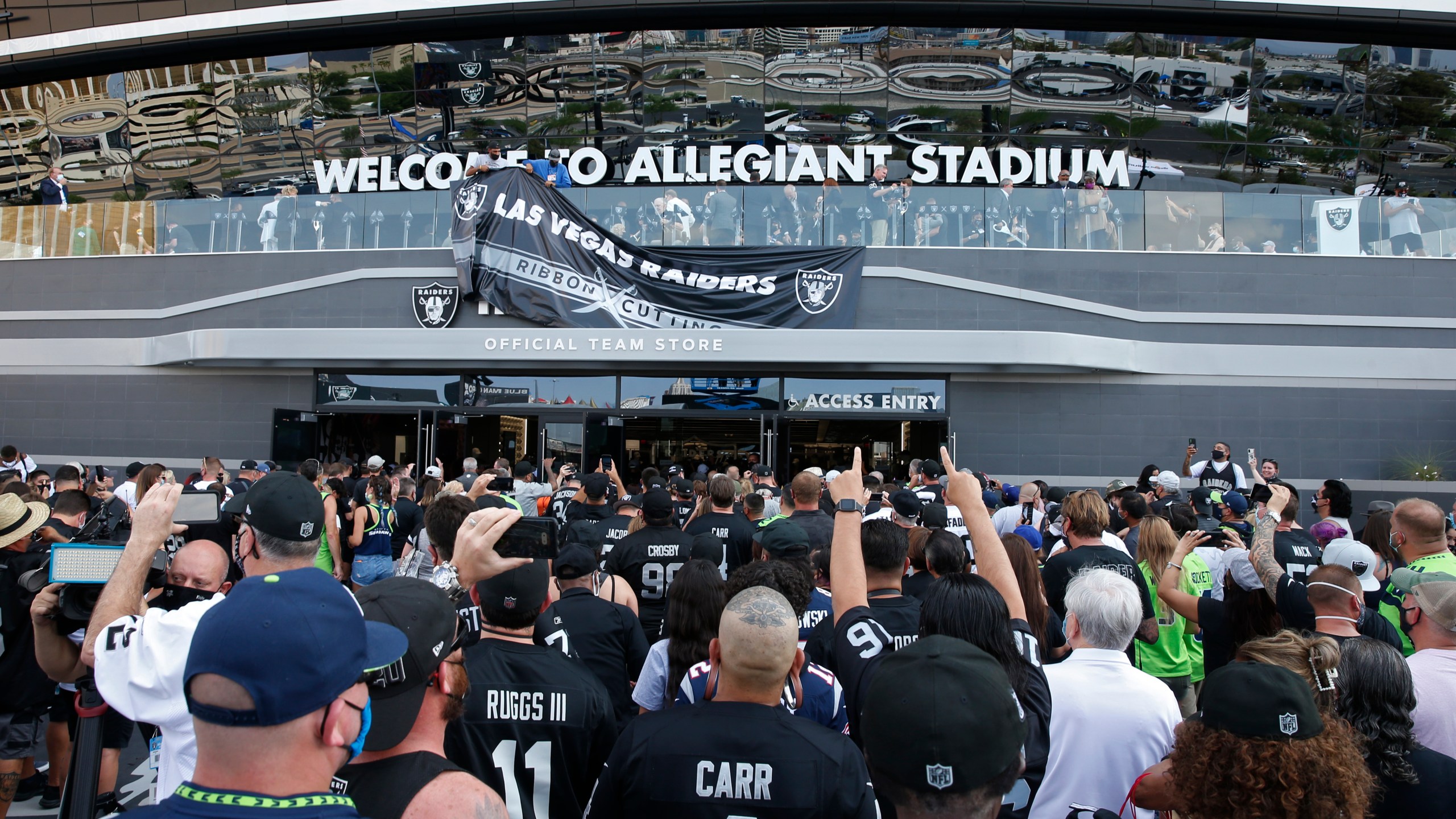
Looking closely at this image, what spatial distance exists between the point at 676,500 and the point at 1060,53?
17.2m

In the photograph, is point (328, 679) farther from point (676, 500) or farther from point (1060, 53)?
point (1060, 53)

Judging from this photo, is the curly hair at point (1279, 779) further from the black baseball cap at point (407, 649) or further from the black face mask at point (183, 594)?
the black face mask at point (183, 594)

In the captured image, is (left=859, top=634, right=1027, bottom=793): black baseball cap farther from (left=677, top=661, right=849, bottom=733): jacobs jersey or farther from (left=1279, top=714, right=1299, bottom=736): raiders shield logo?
(left=677, top=661, right=849, bottom=733): jacobs jersey

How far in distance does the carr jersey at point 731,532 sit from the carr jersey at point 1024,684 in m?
3.77

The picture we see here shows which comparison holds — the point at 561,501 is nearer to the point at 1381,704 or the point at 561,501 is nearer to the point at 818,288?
the point at 1381,704

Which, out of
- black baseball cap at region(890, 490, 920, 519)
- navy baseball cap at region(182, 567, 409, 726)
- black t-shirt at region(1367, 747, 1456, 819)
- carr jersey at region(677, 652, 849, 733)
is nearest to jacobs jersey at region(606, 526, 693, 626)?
black baseball cap at region(890, 490, 920, 519)

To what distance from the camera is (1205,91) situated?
22.2 meters

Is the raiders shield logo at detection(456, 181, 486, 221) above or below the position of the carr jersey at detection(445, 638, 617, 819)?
above

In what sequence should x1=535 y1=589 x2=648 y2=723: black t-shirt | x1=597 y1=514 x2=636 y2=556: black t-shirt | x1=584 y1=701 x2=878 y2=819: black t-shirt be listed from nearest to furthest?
x1=584 y1=701 x2=878 y2=819: black t-shirt
x1=535 y1=589 x2=648 y2=723: black t-shirt
x1=597 y1=514 x2=636 y2=556: black t-shirt

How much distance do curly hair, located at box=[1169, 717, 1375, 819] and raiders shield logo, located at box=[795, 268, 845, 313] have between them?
14.2m

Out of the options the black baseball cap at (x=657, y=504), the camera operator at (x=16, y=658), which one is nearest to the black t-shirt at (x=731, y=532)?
the black baseball cap at (x=657, y=504)

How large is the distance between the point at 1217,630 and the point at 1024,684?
8.30ft

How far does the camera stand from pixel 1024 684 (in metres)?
3.32

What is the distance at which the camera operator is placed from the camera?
16.1ft
